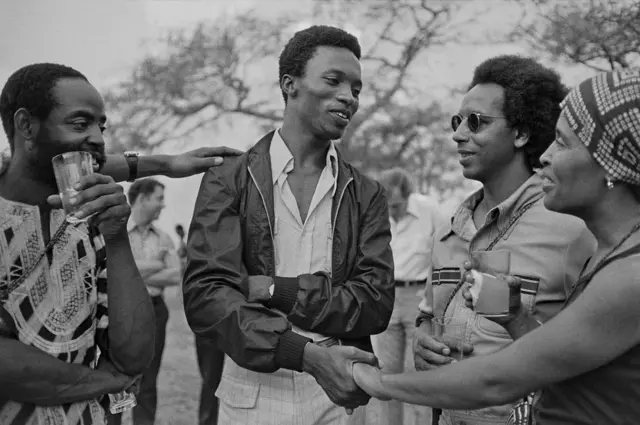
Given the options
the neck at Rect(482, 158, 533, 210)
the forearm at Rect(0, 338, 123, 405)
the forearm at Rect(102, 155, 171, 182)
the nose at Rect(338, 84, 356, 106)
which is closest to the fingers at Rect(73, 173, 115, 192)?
the forearm at Rect(0, 338, 123, 405)

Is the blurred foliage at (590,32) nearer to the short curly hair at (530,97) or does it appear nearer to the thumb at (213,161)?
the short curly hair at (530,97)

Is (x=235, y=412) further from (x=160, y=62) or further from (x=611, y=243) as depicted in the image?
(x=160, y=62)

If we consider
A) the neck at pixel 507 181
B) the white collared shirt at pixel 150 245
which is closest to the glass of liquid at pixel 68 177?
the neck at pixel 507 181

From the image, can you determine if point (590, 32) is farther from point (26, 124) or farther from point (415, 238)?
point (26, 124)

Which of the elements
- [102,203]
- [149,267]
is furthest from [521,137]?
[149,267]

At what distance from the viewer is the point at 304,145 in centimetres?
338

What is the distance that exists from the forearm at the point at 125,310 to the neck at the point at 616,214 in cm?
143

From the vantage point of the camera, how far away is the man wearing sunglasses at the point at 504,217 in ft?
9.24

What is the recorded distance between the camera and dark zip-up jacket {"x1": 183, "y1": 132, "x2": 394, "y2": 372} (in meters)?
2.90

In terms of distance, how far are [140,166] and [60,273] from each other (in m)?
→ 0.94

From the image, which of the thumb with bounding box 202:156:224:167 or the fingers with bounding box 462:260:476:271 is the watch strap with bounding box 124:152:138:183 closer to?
the thumb with bounding box 202:156:224:167

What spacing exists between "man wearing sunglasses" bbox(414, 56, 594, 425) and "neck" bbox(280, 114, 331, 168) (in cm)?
59

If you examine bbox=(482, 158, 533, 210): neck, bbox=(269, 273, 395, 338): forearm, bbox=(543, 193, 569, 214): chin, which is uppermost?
bbox=(482, 158, 533, 210): neck

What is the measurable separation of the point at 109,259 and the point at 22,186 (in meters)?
0.35
